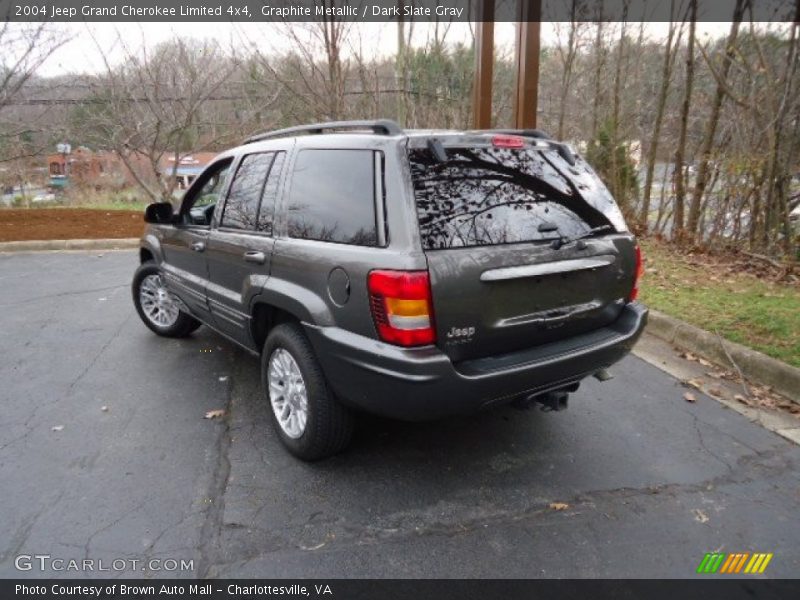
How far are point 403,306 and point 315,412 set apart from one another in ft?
2.85

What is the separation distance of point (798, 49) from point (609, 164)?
13.6ft

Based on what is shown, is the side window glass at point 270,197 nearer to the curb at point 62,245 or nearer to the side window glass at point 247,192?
the side window glass at point 247,192

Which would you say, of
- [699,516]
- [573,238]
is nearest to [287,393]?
[573,238]

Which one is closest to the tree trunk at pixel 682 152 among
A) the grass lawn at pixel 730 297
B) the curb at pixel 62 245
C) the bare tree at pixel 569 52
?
the grass lawn at pixel 730 297

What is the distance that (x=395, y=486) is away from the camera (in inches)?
110

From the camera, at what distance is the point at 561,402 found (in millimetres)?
2912

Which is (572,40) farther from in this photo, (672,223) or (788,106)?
(788,106)

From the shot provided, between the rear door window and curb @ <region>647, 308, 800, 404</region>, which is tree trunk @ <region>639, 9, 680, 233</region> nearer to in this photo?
curb @ <region>647, 308, 800, 404</region>

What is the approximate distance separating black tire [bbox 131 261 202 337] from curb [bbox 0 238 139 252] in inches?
203

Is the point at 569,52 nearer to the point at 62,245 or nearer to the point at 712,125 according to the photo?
the point at 712,125

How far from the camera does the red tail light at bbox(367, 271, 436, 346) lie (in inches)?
90.4

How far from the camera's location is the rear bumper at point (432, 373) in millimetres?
2340

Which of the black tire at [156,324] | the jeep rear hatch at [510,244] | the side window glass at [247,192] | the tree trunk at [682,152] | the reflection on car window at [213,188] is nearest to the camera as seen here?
the jeep rear hatch at [510,244]

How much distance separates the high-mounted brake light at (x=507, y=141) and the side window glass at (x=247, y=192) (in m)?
1.44
